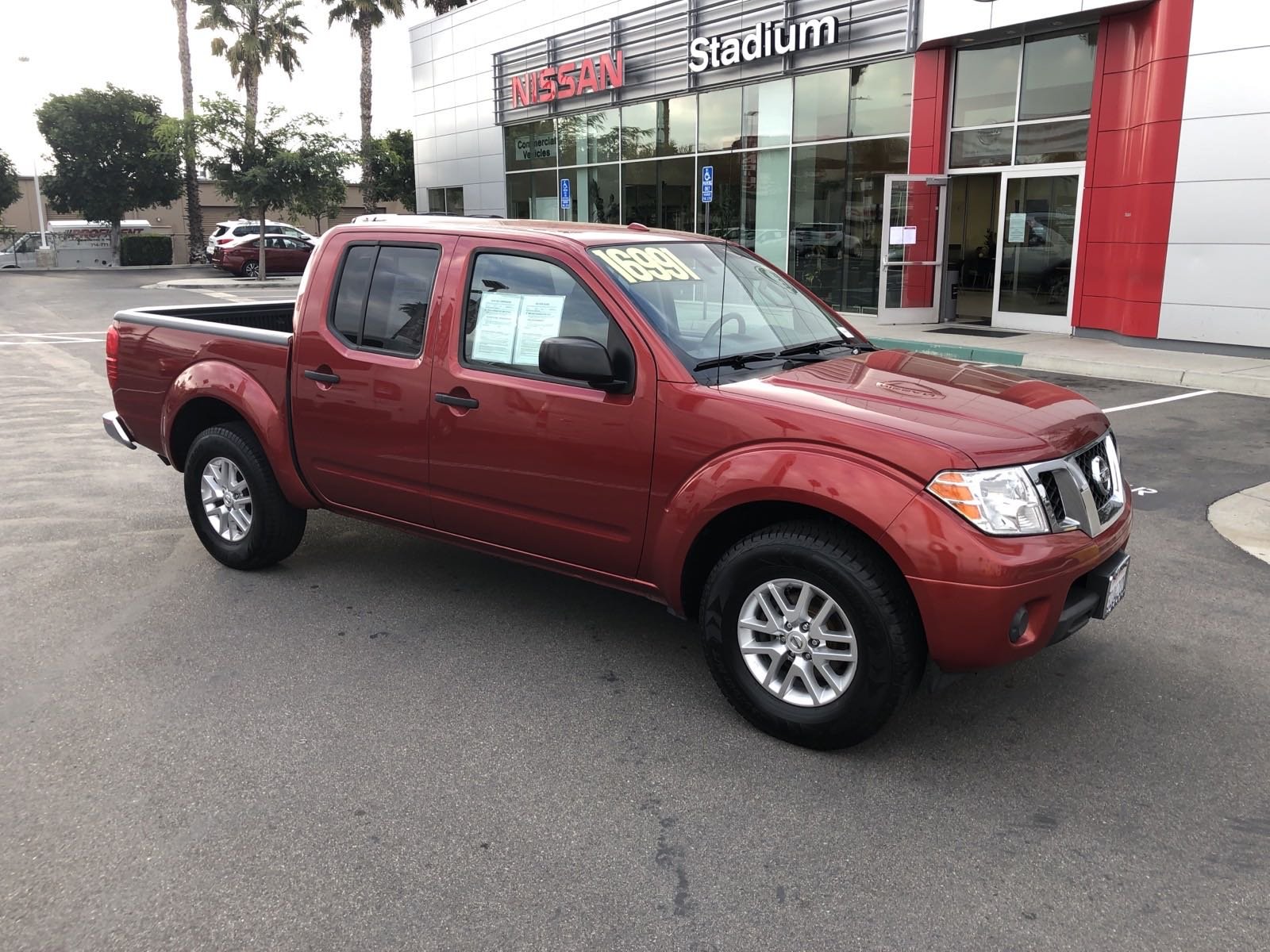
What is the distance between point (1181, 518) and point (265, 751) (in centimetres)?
561

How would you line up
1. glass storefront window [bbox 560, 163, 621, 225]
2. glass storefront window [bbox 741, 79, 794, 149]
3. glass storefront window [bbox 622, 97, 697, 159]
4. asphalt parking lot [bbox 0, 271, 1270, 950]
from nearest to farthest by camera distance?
asphalt parking lot [bbox 0, 271, 1270, 950] → glass storefront window [bbox 741, 79, 794, 149] → glass storefront window [bbox 622, 97, 697, 159] → glass storefront window [bbox 560, 163, 621, 225]

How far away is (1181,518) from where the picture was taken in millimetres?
6422

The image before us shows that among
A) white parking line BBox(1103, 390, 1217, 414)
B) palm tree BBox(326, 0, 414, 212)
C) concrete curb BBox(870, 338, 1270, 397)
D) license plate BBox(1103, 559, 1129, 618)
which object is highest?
palm tree BBox(326, 0, 414, 212)

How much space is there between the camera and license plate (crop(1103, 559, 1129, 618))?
3.50 metres

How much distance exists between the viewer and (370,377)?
4.60 m

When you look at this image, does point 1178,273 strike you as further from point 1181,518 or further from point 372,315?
point 372,315

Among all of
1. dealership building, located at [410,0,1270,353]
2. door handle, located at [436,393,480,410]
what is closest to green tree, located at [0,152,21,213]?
dealership building, located at [410,0,1270,353]

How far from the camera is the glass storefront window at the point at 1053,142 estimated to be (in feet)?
50.8

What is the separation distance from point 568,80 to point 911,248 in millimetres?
11758

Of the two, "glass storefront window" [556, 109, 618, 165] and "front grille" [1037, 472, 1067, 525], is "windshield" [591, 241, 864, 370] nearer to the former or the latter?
"front grille" [1037, 472, 1067, 525]

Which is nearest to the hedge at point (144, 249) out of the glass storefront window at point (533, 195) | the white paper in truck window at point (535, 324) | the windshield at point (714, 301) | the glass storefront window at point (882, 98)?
the glass storefront window at point (533, 195)

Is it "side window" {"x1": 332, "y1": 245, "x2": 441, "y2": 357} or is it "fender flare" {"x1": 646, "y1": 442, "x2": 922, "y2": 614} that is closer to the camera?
"fender flare" {"x1": 646, "y1": 442, "x2": 922, "y2": 614}

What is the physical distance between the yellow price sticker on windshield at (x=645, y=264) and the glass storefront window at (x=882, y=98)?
15.1m

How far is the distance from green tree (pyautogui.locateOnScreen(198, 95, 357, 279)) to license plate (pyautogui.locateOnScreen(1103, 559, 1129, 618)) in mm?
32569
